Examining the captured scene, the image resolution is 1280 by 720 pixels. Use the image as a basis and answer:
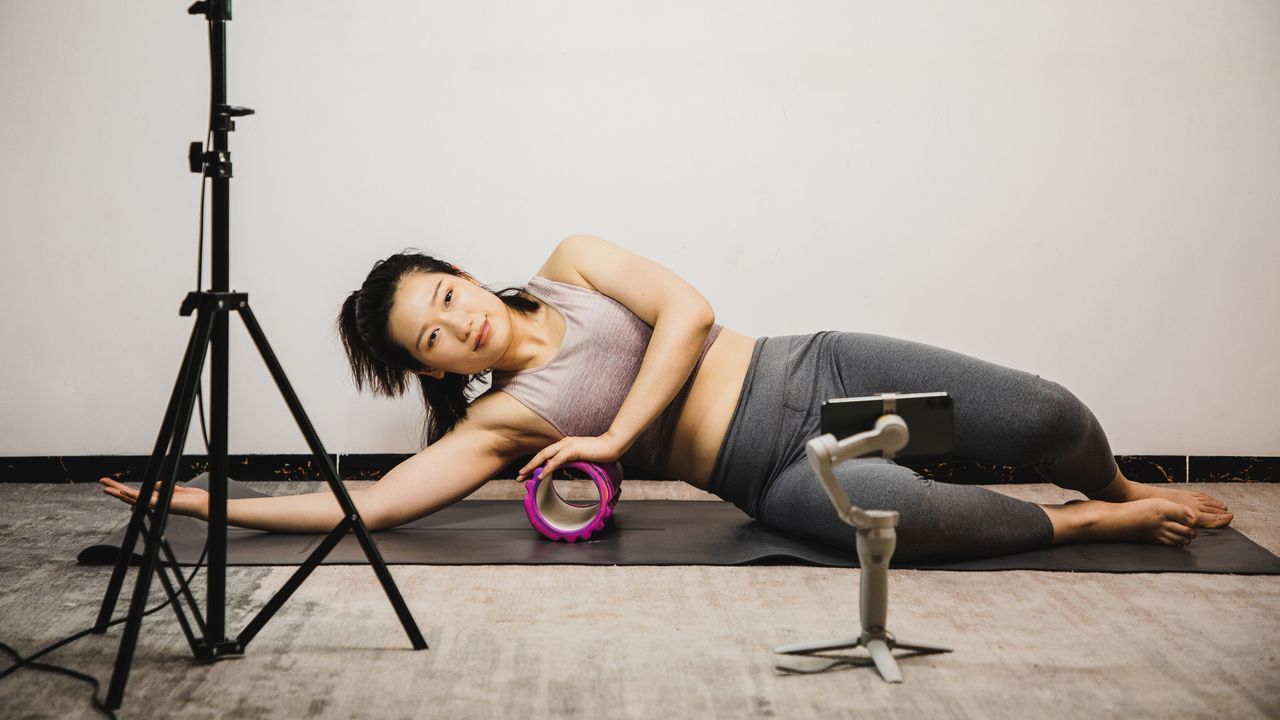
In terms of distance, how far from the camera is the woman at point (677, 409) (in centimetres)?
231

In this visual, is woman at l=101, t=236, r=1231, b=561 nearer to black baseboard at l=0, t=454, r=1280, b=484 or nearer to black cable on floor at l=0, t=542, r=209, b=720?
black cable on floor at l=0, t=542, r=209, b=720

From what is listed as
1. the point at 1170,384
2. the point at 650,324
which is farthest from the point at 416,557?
the point at 1170,384

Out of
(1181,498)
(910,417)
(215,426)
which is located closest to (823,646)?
(910,417)

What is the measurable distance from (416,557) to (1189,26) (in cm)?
262

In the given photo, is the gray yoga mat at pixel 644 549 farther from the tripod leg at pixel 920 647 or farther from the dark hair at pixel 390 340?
the tripod leg at pixel 920 647

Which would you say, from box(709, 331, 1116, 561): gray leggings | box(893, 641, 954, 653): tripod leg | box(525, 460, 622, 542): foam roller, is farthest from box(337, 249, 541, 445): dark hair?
box(893, 641, 954, 653): tripod leg

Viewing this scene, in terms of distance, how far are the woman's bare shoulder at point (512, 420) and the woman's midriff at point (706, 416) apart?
0.29 meters

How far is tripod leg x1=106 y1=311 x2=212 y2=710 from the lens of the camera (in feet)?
4.99

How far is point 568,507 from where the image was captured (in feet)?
8.61

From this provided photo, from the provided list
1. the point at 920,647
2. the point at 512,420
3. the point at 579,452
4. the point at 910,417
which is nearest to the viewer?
the point at 910,417

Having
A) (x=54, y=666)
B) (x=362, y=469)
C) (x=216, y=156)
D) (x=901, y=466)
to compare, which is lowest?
(x=362, y=469)

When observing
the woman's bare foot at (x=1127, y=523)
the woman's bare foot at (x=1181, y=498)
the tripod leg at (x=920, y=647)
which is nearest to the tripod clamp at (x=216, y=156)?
the tripod leg at (x=920, y=647)

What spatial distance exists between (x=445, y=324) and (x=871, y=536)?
1.11 m

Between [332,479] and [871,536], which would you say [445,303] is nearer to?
[332,479]
